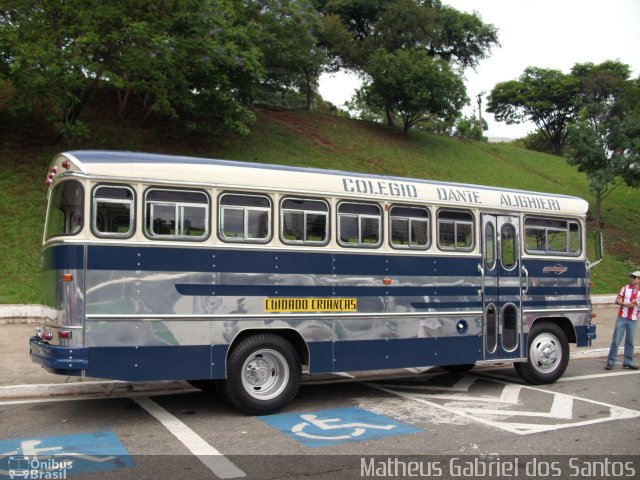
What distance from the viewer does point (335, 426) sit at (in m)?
7.41

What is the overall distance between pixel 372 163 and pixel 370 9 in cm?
1736

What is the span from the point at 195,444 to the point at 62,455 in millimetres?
1283

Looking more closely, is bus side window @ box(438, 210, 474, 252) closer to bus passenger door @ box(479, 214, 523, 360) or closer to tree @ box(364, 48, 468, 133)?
bus passenger door @ box(479, 214, 523, 360)

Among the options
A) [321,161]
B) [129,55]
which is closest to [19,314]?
[129,55]

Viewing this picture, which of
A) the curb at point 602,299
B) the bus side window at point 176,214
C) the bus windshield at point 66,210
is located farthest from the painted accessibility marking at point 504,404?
the curb at point 602,299

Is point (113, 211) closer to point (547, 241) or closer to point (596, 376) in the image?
point (547, 241)

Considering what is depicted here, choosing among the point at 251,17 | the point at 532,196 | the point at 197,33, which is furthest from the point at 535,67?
the point at 532,196

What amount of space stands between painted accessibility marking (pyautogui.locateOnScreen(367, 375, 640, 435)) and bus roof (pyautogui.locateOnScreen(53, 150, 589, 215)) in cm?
287

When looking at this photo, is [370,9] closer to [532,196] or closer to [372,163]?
[372,163]

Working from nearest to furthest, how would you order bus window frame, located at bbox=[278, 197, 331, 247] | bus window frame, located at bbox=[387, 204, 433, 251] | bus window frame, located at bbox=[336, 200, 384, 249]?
bus window frame, located at bbox=[278, 197, 331, 247] → bus window frame, located at bbox=[336, 200, 384, 249] → bus window frame, located at bbox=[387, 204, 433, 251]

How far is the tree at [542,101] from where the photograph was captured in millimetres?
59719

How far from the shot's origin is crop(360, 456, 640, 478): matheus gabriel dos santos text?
5.74 meters

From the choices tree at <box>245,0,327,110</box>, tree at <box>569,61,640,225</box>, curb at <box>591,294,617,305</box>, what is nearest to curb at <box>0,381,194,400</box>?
curb at <box>591,294,617,305</box>

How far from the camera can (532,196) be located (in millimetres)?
10562
